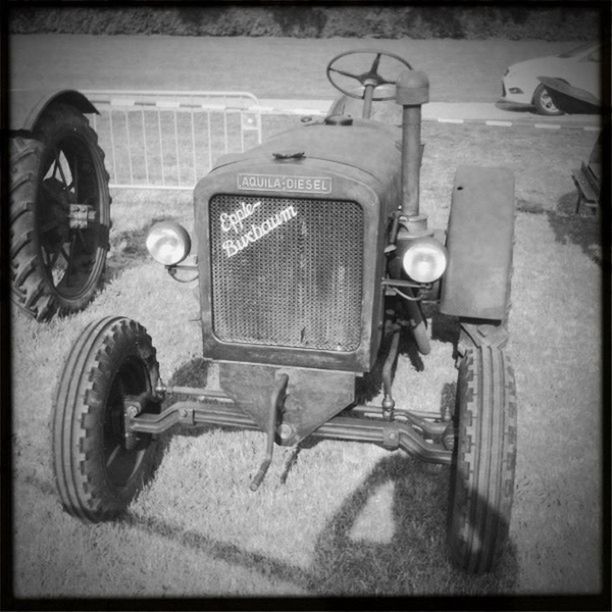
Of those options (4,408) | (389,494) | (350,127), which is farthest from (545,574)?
(4,408)

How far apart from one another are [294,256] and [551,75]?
10.5 m

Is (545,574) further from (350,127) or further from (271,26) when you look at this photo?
(271,26)

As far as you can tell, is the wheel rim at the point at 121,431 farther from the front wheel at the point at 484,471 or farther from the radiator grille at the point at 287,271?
the front wheel at the point at 484,471

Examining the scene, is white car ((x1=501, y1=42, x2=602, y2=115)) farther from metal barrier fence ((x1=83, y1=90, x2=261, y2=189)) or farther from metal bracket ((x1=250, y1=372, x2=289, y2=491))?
metal bracket ((x1=250, y1=372, x2=289, y2=491))

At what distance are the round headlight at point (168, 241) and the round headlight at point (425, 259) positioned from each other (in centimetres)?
99

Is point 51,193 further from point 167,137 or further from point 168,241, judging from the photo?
point 167,137

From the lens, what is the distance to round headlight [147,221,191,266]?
9.70ft

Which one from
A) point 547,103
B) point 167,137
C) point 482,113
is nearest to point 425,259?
point 167,137

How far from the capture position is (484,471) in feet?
8.40

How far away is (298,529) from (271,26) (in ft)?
81.8

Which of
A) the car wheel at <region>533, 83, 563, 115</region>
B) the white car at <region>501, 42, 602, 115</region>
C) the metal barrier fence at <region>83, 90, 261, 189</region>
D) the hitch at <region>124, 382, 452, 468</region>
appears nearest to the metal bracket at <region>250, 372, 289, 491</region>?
the hitch at <region>124, 382, 452, 468</region>

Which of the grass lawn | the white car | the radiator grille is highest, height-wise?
the grass lawn

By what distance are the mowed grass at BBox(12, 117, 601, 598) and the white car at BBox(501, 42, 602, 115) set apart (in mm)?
7492

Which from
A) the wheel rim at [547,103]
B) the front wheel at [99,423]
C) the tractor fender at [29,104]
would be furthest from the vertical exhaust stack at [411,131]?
the wheel rim at [547,103]
